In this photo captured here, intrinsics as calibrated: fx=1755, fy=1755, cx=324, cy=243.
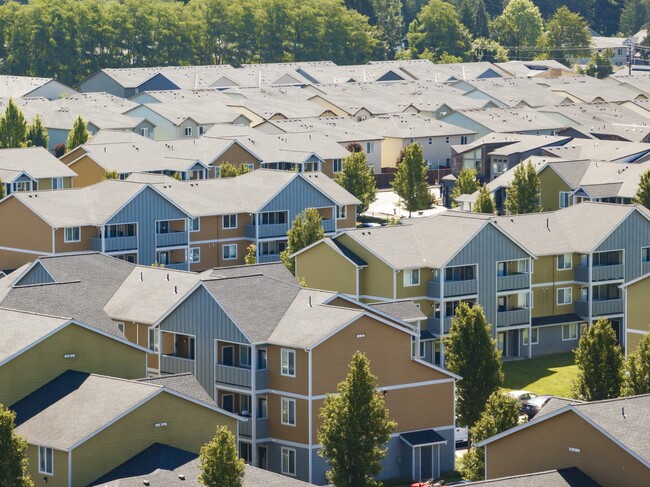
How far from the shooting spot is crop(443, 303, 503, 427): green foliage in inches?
2375

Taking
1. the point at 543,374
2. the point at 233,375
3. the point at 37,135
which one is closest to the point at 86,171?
the point at 37,135

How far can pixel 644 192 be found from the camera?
93500 mm

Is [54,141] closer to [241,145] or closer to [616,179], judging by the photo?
[241,145]

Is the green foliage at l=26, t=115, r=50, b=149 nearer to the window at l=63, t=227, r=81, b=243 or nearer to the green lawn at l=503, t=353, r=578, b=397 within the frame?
the window at l=63, t=227, r=81, b=243

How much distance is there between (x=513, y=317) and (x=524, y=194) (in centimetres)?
2317

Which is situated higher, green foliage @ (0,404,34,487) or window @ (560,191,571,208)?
window @ (560,191,571,208)

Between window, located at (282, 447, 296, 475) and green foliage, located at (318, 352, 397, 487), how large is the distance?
6.29 metres

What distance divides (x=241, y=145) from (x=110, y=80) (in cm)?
5094

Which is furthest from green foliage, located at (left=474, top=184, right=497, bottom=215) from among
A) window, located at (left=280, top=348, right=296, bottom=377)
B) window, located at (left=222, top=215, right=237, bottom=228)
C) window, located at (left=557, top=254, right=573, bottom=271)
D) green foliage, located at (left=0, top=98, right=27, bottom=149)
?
green foliage, located at (left=0, top=98, right=27, bottom=149)

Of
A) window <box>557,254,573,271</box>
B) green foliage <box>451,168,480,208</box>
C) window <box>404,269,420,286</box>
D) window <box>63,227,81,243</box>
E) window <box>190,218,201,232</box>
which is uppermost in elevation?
green foliage <box>451,168,480,208</box>

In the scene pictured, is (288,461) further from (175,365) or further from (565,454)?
(565,454)

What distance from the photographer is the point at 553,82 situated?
173 metres

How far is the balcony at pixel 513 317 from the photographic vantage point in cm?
7606

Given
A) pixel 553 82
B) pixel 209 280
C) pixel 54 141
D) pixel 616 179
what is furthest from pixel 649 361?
pixel 553 82
